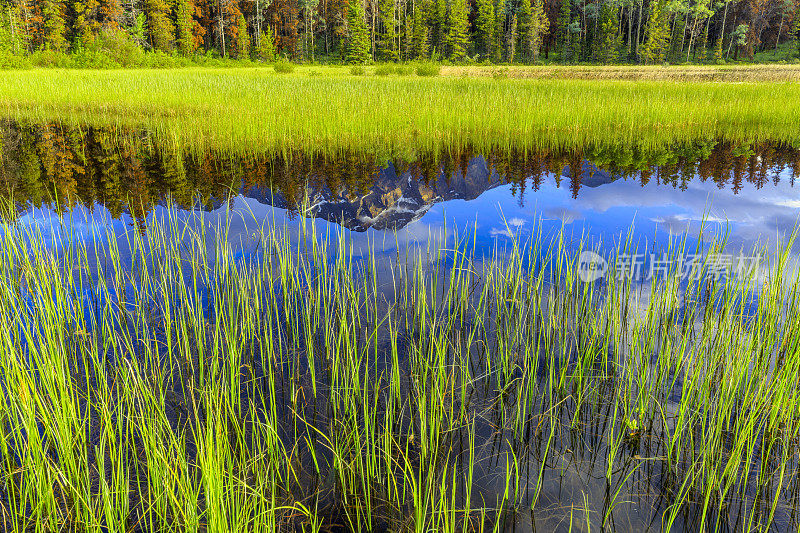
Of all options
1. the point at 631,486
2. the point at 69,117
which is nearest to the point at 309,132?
the point at 69,117

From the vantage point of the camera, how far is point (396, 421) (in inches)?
102

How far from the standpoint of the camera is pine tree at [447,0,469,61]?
4788 cm

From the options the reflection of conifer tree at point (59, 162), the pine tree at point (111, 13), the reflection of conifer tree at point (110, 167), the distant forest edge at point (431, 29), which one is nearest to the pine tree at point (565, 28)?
the distant forest edge at point (431, 29)

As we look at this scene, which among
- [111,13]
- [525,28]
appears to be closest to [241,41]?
[111,13]

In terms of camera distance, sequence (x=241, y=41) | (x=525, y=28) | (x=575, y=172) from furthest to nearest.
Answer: (x=525, y=28)
(x=241, y=41)
(x=575, y=172)

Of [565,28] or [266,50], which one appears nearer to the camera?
[266,50]

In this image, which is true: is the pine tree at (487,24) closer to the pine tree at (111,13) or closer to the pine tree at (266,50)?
the pine tree at (266,50)

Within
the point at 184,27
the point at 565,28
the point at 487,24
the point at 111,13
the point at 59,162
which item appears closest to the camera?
the point at 59,162

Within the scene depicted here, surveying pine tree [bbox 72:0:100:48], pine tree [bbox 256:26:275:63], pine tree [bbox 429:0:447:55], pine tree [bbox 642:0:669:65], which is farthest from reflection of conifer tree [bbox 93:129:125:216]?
pine tree [bbox 642:0:669:65]

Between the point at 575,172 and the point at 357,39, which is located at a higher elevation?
the point at 357,39

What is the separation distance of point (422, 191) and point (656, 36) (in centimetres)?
5134

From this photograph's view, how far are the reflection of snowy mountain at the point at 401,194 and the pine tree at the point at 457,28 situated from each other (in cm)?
4355

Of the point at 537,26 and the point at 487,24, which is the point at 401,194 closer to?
the point at 537,26

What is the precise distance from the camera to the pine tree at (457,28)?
47.9 m
